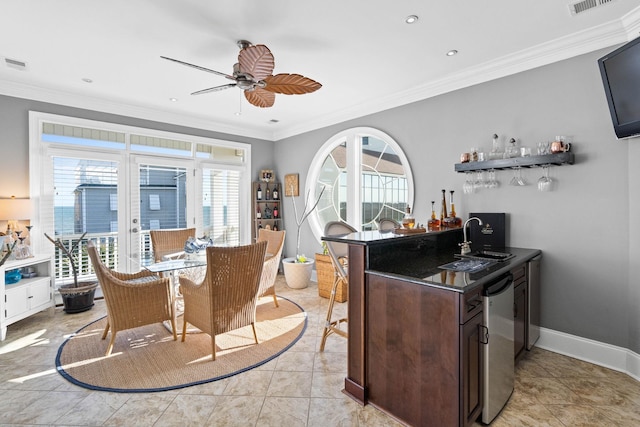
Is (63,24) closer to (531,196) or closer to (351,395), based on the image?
(351,395)

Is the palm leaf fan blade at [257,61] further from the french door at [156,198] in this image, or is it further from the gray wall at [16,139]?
the gray wall at [16,139]

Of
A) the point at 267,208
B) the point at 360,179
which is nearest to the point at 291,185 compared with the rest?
the point at 267,208

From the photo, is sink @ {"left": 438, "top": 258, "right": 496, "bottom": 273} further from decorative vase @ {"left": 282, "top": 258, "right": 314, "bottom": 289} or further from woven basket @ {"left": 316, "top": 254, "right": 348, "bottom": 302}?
decorative vase @ {"left": 282, "top": 258, "right": 314, "bottom": 289}

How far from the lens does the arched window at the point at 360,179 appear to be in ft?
13.8

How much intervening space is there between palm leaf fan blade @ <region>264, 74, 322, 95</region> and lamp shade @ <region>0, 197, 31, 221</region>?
10.1 feet

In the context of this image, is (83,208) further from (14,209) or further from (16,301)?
(16,301)

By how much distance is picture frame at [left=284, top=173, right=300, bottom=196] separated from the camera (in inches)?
219

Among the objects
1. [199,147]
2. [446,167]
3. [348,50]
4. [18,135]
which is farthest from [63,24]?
[446,167]

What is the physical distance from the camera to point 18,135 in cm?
361

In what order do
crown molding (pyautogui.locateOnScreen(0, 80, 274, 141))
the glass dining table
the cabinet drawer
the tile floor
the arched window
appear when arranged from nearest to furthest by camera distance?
the cabinet drawer
the tile floor
the glass dining table
crown molding (pyautogui.locateOnScreen(0, 80, 274, 141))
the arched window

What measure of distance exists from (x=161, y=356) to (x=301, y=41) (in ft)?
10.00

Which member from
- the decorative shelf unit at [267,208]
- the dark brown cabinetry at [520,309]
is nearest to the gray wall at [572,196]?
the dark brown cabinetry at [520,309]

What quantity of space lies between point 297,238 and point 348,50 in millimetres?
3450

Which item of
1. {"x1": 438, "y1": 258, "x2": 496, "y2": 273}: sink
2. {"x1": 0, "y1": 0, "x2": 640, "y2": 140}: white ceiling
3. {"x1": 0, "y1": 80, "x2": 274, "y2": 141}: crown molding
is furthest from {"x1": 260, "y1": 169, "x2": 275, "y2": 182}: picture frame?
{"x1": 438, "y1": 258, "x2": 496, "y2": 273}: sink
